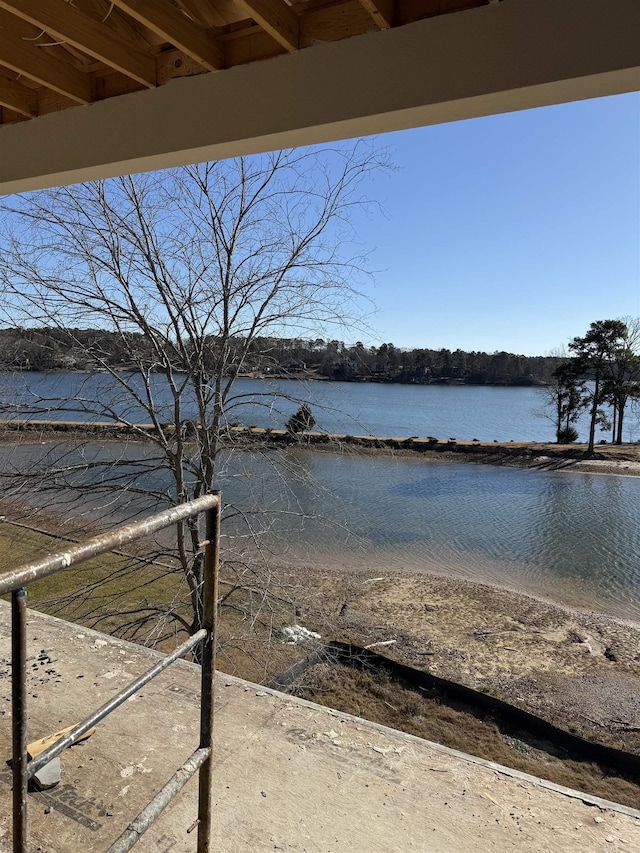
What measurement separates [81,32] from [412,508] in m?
12.9

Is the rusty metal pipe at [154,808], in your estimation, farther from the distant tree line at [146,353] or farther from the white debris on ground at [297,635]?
the white debris on ground at [297,635]

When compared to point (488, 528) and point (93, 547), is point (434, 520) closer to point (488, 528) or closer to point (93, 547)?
point (488, 528)

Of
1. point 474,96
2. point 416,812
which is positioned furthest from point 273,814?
point 474,96

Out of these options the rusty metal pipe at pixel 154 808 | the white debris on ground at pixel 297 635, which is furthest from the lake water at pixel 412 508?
the rusty metal pipe at pixel 154 808

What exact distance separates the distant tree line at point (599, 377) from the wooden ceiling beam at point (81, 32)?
68.6 ft

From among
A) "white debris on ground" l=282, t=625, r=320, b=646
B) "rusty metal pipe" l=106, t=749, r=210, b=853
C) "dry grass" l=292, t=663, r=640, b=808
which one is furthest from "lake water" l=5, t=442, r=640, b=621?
"rusty metal pipe" l=106, t=749, r=210, b=853

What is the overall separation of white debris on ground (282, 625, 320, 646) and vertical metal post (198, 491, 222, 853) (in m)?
4.12

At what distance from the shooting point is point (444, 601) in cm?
802

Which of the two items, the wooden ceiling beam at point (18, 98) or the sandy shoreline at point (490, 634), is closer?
the wooden ceiling beam at point (18, 98)

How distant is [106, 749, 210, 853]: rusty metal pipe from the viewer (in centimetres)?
102

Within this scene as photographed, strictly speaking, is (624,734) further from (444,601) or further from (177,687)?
(177,687)

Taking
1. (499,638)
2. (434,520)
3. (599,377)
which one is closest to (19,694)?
(499,638)

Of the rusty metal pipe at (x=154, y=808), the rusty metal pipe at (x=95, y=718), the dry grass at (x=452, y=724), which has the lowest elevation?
the dry grass at (x=452, y=724)

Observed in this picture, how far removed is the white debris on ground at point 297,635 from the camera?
18.2 ft
